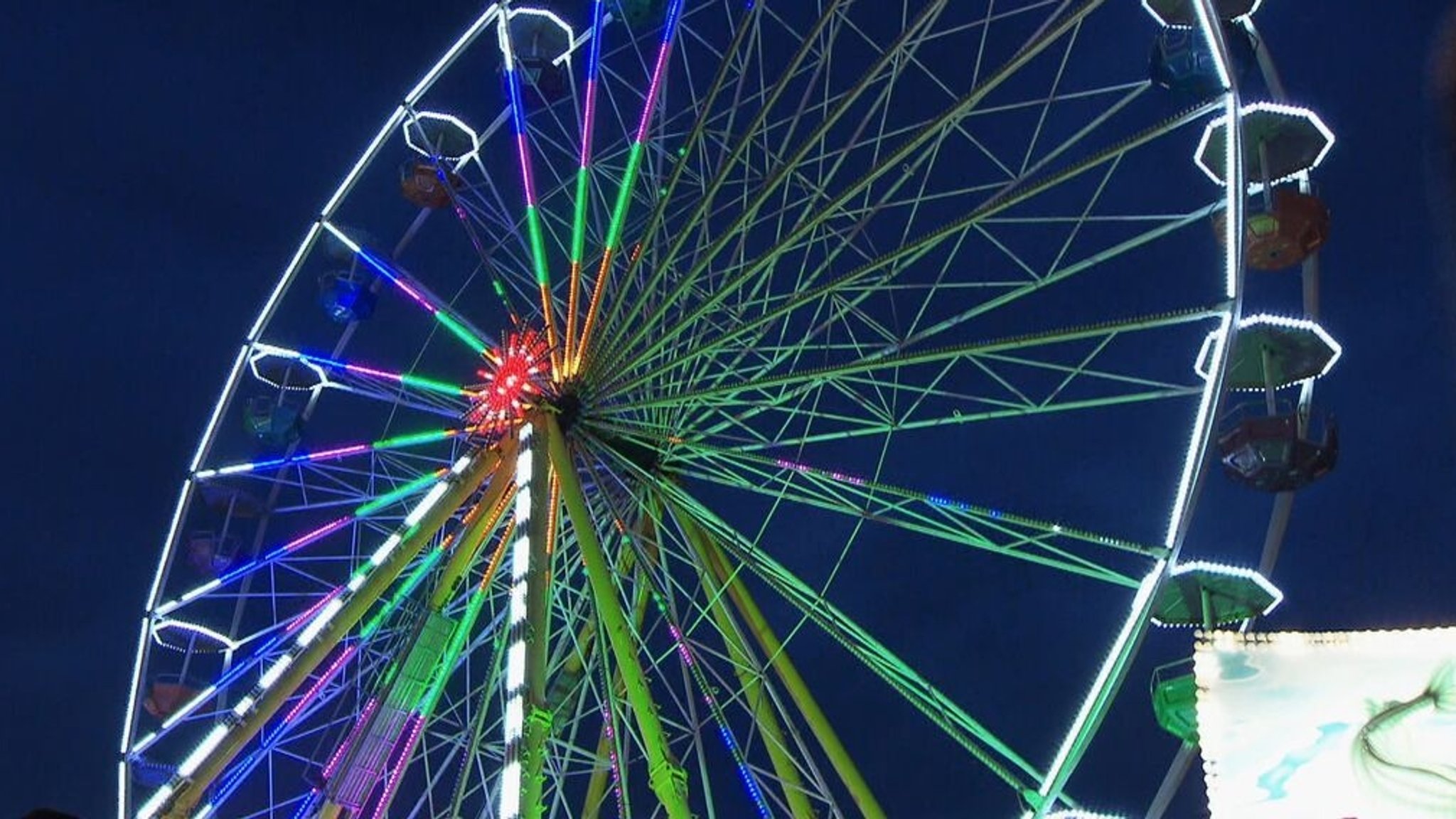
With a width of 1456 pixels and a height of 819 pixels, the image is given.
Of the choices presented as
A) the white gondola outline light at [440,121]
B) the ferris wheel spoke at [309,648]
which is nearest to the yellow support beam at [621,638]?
the ferris wheel spoke at [309,648]

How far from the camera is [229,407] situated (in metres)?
16.1

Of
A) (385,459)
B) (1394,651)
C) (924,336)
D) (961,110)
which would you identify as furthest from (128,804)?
(1394,651)

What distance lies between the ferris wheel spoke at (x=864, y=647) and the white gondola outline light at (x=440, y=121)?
5298mm

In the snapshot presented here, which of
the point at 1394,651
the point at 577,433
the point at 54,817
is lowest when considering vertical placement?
the point at 54,817

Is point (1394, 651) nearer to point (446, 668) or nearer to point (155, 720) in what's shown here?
point (446, 668)

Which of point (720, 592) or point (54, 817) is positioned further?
point (720, 592)

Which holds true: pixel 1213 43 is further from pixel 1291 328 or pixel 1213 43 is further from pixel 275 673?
pixel 275 673

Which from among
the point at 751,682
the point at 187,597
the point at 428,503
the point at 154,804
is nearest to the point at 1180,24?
the point at 751,682

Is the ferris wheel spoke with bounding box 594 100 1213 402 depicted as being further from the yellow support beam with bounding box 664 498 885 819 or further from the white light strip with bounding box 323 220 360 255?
the white light strip with bounding box 323 220 360 255

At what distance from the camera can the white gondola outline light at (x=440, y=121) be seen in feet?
52.2

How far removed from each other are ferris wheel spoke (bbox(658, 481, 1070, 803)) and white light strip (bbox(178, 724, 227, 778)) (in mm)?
4188

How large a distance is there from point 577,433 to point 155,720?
278 inches

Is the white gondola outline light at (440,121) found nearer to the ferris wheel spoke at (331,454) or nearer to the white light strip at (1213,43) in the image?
the ferris wheel spoke at (331,454)

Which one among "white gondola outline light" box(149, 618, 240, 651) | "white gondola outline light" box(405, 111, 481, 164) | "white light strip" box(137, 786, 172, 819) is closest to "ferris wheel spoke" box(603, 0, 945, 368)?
"white gondola outline light" box(405, 111, 481, 164)
